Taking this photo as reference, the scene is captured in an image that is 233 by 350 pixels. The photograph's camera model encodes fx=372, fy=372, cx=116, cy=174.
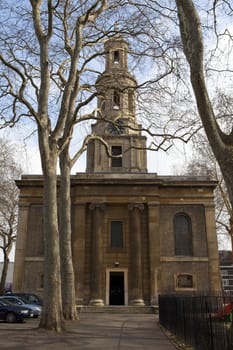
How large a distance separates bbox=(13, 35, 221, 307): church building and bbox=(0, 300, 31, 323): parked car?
10.2 meters

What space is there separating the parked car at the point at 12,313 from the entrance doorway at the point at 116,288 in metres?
12.1

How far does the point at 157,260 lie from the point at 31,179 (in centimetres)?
1326

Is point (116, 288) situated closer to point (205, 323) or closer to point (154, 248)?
point (154, 248)

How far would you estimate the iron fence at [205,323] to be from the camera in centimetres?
802

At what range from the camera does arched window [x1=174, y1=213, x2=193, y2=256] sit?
32.2 m

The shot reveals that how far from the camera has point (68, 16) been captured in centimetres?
1789

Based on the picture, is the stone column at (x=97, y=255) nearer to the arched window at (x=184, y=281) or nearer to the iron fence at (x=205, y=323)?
the arched window at (x=184, y=281)

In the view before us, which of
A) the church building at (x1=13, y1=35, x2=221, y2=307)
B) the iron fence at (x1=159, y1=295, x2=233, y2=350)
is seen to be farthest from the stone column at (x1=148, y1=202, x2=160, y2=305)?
the iron fence at (x1=159, y1=295, x2=233, y2=350)

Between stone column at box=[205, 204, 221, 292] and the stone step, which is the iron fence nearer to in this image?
the stone step

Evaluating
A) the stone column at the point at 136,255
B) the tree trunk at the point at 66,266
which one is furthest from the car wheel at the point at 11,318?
the stone column at the point at 136,255

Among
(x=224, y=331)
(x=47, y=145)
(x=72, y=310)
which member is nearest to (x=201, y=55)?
(x=224, y=331)

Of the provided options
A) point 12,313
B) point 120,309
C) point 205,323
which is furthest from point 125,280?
point 205,323

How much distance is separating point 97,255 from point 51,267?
16847mm

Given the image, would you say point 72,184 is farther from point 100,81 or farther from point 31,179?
point 100,81
